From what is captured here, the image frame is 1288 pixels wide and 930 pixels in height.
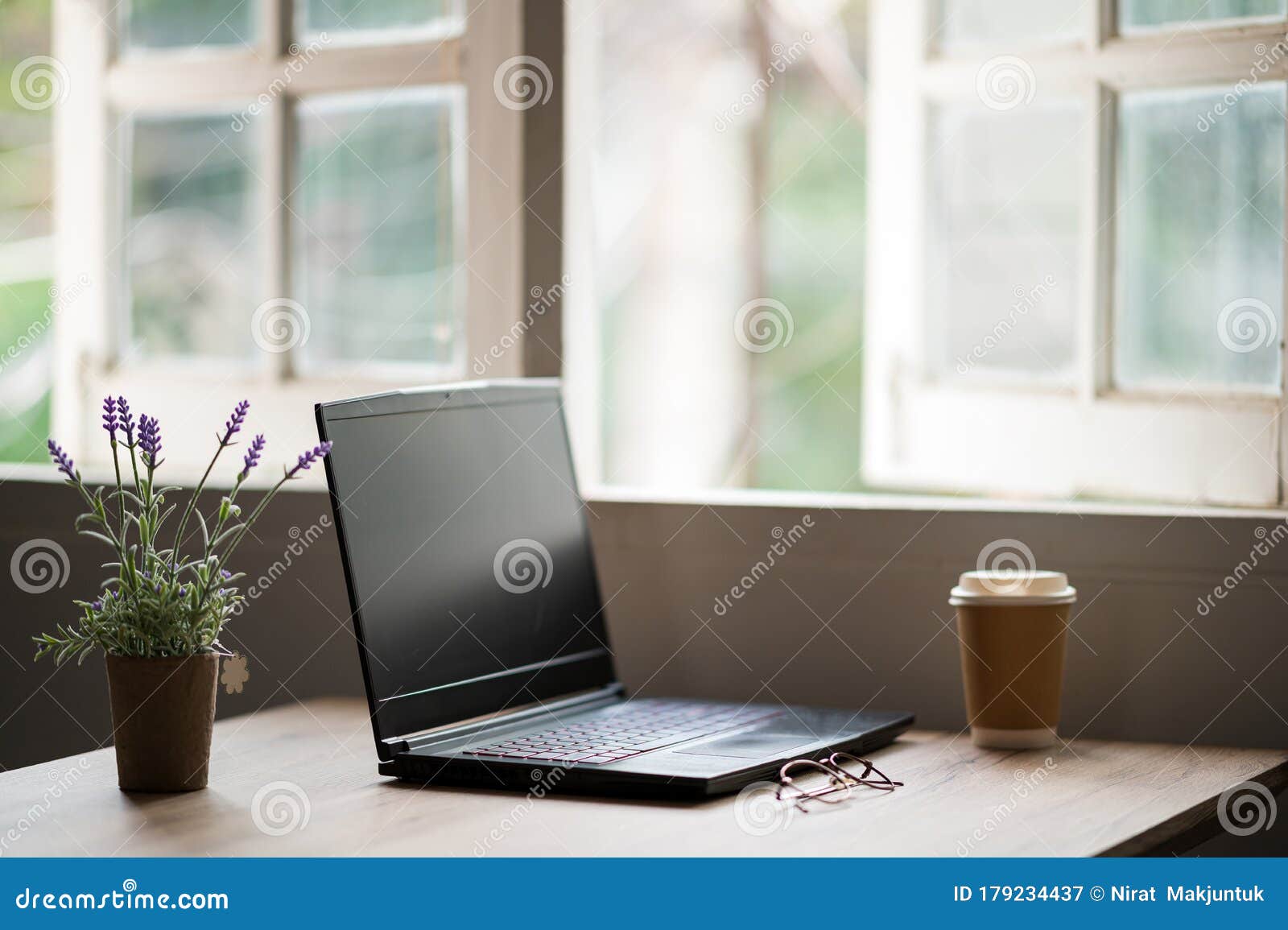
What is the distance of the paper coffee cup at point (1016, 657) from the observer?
1.55 m

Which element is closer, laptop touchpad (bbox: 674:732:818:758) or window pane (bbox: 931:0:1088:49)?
laptop touchpad (bbox: 674:732:818:758)

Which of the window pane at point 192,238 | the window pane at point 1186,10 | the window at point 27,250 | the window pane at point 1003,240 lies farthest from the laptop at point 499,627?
the window at point 27,250

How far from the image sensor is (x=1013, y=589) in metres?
1.57

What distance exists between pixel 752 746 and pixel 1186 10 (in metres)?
1.01

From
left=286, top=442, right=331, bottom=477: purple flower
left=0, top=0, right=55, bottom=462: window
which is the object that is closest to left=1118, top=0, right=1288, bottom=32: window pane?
left=286, top=442, right=331, bottom=477: purple flower

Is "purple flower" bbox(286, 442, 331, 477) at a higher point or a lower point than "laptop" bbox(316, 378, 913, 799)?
higher

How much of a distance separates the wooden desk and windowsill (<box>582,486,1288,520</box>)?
28 centimetres

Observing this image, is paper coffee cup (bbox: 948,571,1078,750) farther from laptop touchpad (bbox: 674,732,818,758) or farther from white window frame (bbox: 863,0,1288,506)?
white window frame (bbox: 863,0,1288,506)

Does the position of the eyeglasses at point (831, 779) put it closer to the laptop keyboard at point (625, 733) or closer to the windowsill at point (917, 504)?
the laptop keyboard at point (625, 733)

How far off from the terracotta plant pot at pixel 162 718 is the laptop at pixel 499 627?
0.15 metres

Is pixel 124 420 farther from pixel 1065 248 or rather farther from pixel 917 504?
pixel 1065 248

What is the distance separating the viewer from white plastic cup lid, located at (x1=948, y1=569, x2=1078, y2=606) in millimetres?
1556
